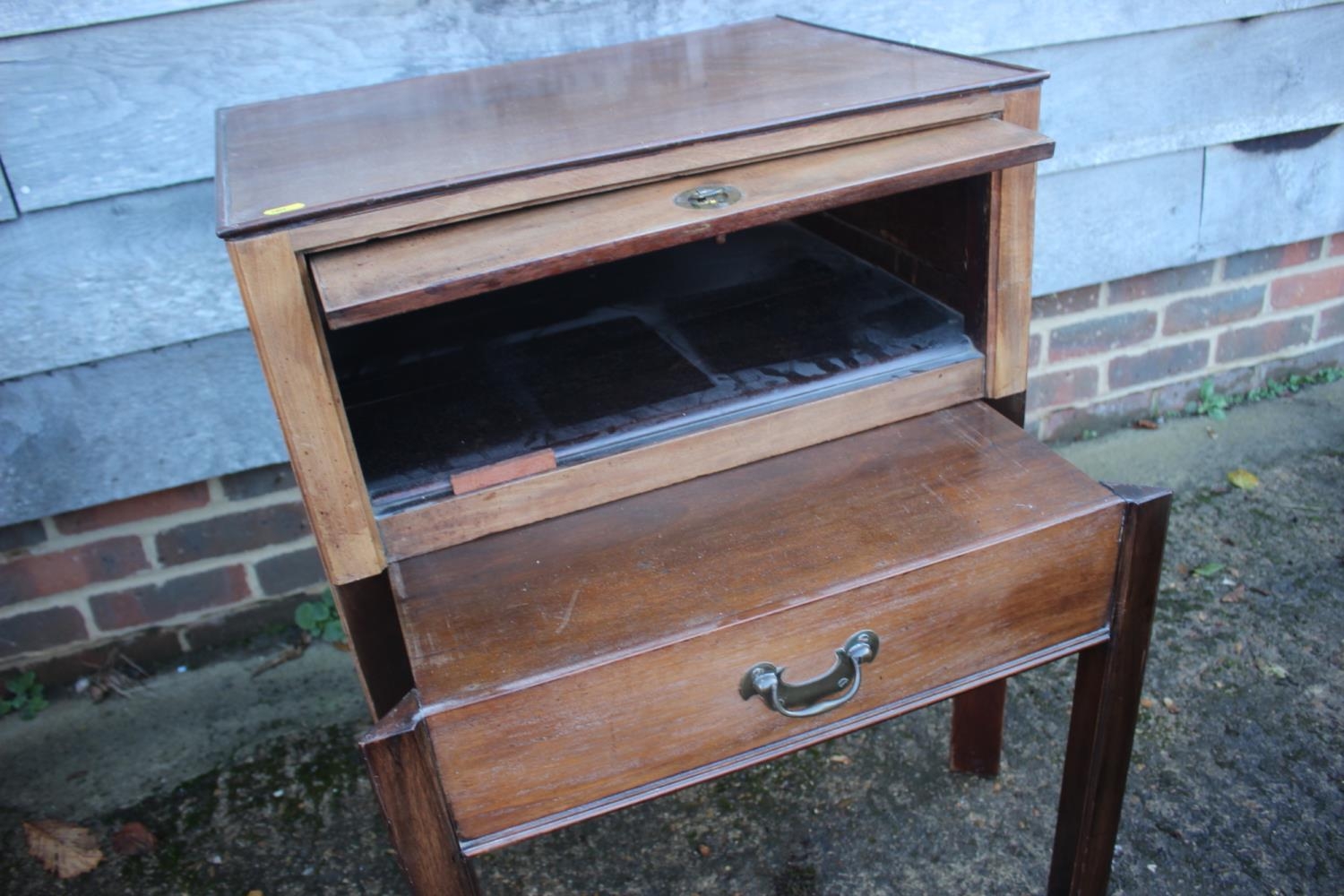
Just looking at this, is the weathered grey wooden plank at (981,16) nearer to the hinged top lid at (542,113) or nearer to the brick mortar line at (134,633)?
the hinged top lid at (542,113)

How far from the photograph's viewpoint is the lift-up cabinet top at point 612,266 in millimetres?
978

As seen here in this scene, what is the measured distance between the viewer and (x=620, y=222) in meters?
0.99

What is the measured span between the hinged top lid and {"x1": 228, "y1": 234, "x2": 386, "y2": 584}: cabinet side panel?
0.14ft

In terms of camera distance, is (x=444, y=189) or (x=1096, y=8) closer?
(x=444, y=189)

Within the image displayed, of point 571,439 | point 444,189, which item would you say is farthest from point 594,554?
point 444,189

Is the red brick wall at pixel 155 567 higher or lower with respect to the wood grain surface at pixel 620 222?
lower

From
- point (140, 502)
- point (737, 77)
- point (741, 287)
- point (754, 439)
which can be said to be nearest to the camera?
point (754, 439)

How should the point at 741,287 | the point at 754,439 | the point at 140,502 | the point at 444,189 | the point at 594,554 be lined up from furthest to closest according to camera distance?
1. the point at 140,502
2. the point at 741,287
3. the point at 754,439
4. the point at 594,554
5. the point at 444,189

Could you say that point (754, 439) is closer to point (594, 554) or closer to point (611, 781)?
point (594, 554)

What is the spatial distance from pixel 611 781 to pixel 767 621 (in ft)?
0.72

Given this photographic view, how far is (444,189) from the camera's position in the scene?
3.23ft

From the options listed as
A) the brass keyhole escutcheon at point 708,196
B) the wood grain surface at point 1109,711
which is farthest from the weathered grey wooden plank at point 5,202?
the wood grain surface at point 1109,711

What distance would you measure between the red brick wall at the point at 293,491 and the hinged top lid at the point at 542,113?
0.90 metres

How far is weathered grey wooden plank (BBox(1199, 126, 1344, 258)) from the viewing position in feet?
7.97
